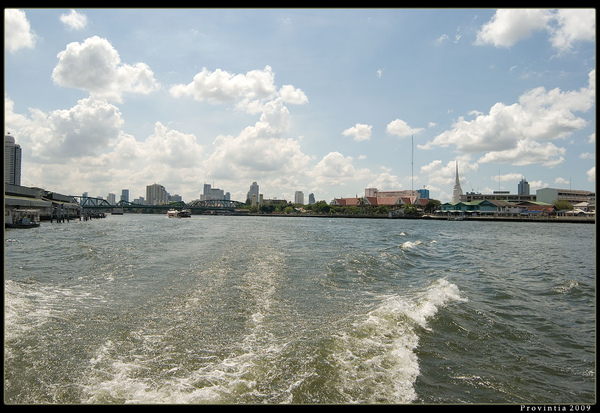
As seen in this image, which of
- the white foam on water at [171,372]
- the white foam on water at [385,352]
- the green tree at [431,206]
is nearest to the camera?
the white foam on water at [171,372]

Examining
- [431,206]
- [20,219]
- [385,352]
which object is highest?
[431,206]

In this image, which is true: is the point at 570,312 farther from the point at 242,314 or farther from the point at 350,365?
the point at 242,314

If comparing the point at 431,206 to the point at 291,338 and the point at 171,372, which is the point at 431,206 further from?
the point at 171,372

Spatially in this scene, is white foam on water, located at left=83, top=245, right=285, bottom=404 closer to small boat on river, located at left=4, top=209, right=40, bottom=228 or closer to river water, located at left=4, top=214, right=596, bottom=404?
river water, located at left=4, top=214, right=596, bottom=404

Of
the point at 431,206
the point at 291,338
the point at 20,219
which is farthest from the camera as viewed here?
the point at 431,206

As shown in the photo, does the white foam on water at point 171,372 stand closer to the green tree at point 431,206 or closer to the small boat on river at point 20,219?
the small boat on river at point 20,219

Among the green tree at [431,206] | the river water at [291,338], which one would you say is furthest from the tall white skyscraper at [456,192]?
the river water at [291,338]

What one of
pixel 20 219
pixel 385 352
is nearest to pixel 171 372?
pixel 385 352

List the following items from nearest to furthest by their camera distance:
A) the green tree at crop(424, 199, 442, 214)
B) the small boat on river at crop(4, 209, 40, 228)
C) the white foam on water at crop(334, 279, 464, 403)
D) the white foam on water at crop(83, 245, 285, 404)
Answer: the white foam on water at crop(83, 245, 285, 404)
the white foam on water at crop(334, 279, 464, 403)
the small boat on river at crop(4, 209, 40, 228)
the green tree at crop(424, 199, 442, 214)

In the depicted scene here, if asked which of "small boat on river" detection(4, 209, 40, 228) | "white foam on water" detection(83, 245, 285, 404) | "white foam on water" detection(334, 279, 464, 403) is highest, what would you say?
"small boat on river" detection(4, 209, 40, 228)

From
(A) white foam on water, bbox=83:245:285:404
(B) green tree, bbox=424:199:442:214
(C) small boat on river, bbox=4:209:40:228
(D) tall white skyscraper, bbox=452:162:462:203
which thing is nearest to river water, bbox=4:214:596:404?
(A) white foam on water, bbox=83:245:285:404

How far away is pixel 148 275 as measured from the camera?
13.0 metres

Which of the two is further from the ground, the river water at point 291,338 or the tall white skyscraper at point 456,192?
the tall white skyscraper at point 456,192
